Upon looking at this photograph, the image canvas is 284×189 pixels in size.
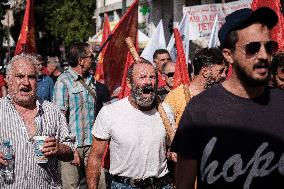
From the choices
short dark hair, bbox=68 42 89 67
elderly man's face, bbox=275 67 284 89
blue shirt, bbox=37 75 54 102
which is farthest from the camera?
blue shirt, bbox=37 75 54 102

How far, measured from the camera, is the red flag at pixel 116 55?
8969mm

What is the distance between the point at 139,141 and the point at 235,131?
1.93m

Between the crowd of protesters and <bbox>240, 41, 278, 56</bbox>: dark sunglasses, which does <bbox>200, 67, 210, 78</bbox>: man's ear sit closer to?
the crowd of protesters

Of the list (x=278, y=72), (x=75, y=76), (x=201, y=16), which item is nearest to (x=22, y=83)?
(x=278, y=72)

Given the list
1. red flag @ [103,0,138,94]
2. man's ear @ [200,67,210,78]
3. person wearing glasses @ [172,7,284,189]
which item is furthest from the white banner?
person wearing glasses @ [172,7,284,189]

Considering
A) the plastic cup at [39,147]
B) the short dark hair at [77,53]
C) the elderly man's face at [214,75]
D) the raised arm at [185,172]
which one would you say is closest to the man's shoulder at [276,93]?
the raised arm at [185,172]

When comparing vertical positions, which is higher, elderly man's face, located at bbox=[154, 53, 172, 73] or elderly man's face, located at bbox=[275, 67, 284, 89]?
elderly man's face, located at bbox=[275, 67, 284, 89]

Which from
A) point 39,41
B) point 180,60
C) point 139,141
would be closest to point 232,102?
point 139,141

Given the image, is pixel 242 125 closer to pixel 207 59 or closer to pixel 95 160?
pixel 95 160

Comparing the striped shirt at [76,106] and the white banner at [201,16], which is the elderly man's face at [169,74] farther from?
the white banner at [201,16]

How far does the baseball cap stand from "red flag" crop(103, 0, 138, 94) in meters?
5.59

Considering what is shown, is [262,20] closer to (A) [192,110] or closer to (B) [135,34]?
(A) [192,110]

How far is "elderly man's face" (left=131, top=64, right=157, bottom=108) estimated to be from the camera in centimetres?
521

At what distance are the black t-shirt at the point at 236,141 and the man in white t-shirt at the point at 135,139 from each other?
1817 mm
